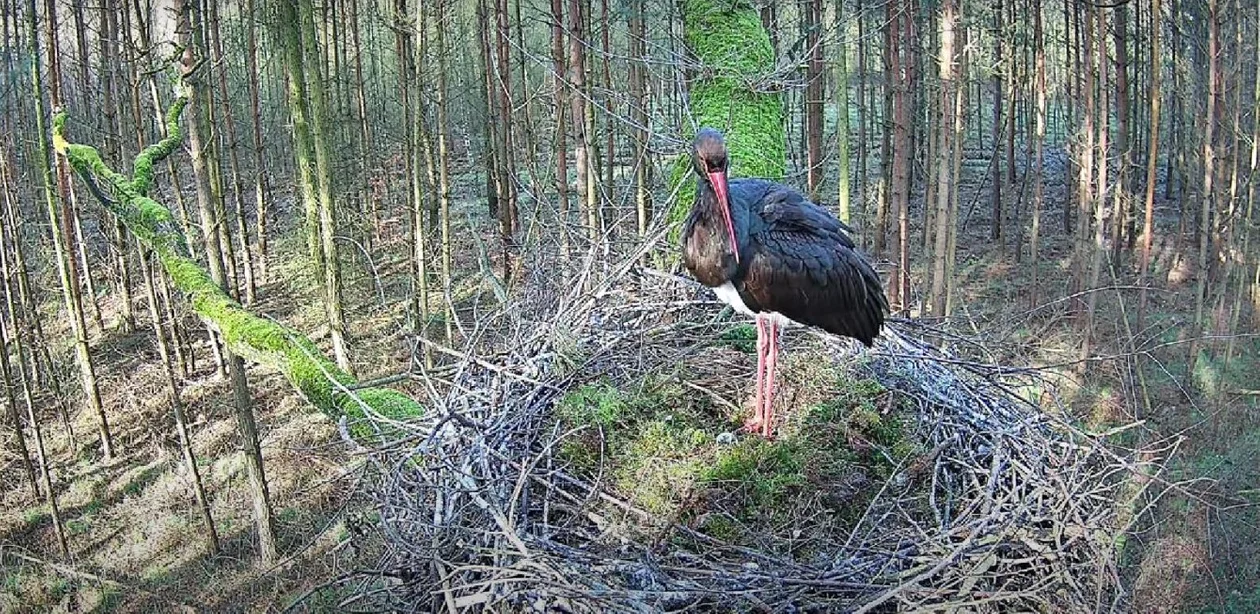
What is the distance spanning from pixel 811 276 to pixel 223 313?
297cm

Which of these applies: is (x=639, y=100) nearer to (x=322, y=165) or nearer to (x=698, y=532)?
(x=322, y=165)

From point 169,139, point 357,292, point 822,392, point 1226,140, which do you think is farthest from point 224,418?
point 1226,140

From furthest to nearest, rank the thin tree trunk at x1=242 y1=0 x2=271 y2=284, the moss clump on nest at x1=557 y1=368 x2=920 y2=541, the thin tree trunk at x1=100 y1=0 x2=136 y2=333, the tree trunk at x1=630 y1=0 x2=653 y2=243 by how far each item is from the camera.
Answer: the thin tree trunk at x1=242 y1=0 x2=271 y2=284, the thin tree trunk at x1=100 y1=0 x2=136 y2=333, the tree trunk at x1=630 y1=0 x2=653 y2=243, the moss clump on nest at x1=557 y1=368 x2=920 y2=541

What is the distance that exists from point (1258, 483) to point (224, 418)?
38.2 feet

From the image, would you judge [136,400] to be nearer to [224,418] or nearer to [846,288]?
[224,418]

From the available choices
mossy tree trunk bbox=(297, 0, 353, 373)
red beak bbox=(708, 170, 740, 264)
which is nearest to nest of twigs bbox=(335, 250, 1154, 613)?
red beak bbox=(708, 170, 740, 264)

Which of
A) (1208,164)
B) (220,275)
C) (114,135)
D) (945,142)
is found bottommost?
(1208,164)

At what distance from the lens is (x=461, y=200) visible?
19.6 metres

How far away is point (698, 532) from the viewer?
3.54 meters

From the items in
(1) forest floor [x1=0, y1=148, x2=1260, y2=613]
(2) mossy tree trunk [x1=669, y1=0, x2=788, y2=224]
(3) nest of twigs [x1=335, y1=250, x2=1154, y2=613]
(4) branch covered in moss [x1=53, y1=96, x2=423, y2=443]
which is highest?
(2) mossy tree trunk [x1=669, y1=0, x2=788, y2=224]

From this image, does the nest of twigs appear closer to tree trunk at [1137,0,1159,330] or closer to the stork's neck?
the stork's neck

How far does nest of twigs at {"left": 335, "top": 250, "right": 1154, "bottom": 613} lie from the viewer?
3.03 m

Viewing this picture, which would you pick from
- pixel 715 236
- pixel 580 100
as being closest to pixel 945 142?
pixel 580 100

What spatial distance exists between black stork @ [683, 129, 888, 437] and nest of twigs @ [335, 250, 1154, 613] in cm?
52
